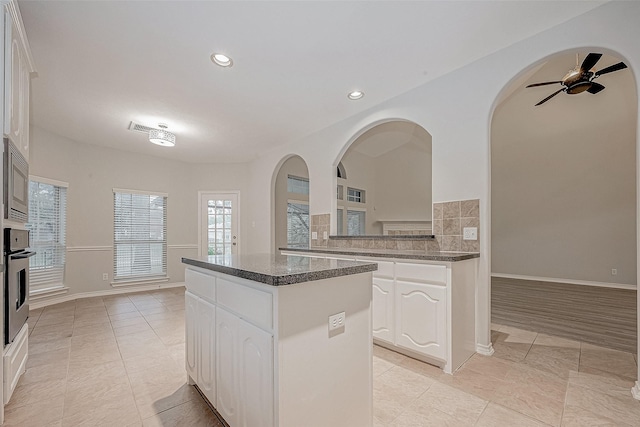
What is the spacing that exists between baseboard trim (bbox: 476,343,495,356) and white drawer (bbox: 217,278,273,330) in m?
2.18

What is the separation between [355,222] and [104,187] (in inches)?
218

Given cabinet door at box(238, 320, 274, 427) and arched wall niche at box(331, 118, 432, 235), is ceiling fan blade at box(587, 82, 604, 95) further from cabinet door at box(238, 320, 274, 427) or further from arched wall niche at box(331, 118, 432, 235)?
cabinet door at box(238, 320, 274, 427)

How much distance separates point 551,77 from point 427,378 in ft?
18.1

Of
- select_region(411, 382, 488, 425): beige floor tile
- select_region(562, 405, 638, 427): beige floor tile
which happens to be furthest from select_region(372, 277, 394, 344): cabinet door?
select_region(562, 405, 638, 427): beige floor tile

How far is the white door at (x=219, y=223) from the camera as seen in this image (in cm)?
631

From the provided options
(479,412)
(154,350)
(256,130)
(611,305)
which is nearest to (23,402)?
(154,350)

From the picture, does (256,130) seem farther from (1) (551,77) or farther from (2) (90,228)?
(1) (551,77)

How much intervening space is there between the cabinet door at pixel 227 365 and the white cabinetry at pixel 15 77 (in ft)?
5.62

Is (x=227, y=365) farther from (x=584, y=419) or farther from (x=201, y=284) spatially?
(x=584, y=419)

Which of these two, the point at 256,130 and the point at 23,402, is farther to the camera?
the point at 256,130

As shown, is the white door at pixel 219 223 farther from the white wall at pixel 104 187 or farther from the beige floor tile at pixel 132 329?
the beige floor tile at pixel 132 329

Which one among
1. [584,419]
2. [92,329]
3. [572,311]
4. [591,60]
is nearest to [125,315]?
[92,329]

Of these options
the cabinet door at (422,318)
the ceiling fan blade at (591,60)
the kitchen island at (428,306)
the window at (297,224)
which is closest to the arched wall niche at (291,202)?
the window at (297,224)

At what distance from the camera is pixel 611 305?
403 cm
